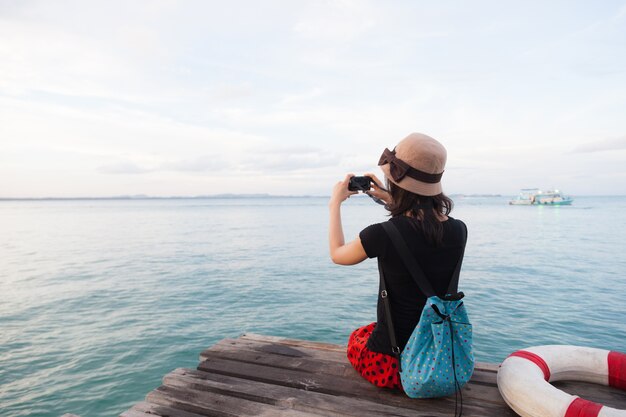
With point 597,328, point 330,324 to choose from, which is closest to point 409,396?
point 330,324

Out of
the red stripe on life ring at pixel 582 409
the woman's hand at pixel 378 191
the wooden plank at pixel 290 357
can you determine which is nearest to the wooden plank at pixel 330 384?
the wooden plank at pixel 290 357

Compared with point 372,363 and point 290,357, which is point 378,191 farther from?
point 290,357

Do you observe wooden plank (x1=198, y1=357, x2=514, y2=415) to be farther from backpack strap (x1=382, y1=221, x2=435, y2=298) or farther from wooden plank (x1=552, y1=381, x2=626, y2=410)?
backpack strap (x1=382, y1=221, x2=435, y2=298)

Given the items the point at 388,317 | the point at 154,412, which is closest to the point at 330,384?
the point at 388,317

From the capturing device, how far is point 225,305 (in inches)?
579

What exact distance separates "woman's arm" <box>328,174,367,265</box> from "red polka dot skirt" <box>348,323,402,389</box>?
3.30 ft

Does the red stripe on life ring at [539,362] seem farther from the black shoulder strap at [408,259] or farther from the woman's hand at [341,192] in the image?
the woman's hand at [341,192]

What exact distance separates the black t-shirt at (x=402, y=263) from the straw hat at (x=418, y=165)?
11.4 inches

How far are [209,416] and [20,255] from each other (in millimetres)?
30892

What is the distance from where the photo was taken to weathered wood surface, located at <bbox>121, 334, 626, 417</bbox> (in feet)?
11.6

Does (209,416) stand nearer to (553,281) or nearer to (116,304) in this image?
(116,304)

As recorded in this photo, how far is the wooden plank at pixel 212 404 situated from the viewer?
3.54 metres

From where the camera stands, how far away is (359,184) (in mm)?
3816

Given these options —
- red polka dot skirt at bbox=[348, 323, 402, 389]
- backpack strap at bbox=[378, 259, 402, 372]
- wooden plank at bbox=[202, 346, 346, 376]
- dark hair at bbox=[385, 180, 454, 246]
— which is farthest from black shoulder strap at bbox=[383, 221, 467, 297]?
wooden plank at bbox=[202, 346, 346, 376]
